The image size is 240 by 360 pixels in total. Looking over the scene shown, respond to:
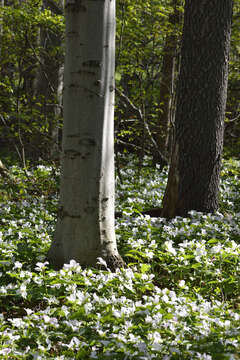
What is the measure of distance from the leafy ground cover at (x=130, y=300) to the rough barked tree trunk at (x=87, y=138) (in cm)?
28

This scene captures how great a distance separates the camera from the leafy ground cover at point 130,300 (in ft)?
7.91

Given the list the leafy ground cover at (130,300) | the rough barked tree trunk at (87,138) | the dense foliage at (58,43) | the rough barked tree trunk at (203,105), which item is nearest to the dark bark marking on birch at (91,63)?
the rough barked tree trunk at (87,138)

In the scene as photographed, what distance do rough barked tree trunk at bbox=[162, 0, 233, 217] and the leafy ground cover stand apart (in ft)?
1.39

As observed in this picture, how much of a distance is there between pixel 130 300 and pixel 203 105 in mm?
3159

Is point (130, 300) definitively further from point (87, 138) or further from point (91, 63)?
point (91, 63)

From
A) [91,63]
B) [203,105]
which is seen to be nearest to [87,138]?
[91,63]

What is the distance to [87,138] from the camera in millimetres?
3279

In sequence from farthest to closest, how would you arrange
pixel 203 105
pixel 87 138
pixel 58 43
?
pixel 58 43
pixel 203 105
pixel 87 138

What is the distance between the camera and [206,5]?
5.17 m

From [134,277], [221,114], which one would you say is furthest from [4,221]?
[221,114]

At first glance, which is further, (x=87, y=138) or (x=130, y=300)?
(x=87, y=138)

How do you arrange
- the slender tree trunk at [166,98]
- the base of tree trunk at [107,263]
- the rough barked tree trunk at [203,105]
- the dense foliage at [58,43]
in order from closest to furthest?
1. the base of tree trunk at [107,263]
2. the rough barked tree trunk at [203,105]
3. the dense foliage at [58,43]
4. the slender tree trunk at [166,98]

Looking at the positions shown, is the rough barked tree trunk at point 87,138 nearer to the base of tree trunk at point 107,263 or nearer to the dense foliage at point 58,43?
the base of tree trunk at point 107,263

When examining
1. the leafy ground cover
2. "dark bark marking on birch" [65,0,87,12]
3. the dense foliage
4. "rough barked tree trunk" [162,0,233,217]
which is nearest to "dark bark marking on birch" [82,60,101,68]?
"dark bark marking on birch" [65,0,87,12]
